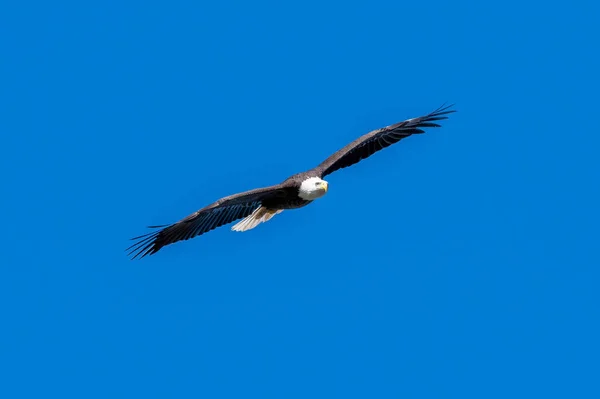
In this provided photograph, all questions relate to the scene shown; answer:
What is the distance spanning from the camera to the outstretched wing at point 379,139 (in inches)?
584

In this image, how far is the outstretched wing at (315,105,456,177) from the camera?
1483cm

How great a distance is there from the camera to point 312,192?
13.7 m

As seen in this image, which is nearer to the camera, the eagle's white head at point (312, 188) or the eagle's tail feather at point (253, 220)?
the eagle's white head at point (312, 188)

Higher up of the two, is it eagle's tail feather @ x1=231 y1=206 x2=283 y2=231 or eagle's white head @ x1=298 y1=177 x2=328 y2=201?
eagle's tail feather @ x1=231 y1=206 x2=283 y2=231

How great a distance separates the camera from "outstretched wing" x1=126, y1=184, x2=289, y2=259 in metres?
13.4

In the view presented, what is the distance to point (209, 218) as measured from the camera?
44.9ft

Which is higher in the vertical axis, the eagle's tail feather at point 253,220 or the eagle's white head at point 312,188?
the eagle's tail feather at point 253,220

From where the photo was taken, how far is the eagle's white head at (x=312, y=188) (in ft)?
44.9

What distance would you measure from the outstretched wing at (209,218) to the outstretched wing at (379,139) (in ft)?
4.05

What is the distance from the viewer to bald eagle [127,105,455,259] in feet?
44.3

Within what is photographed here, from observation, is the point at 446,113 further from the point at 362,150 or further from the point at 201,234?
the point at 201,234

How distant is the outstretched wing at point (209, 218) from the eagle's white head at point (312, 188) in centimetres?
21

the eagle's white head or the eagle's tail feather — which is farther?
the eagle's tail feather

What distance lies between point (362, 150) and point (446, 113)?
119 centimetres
